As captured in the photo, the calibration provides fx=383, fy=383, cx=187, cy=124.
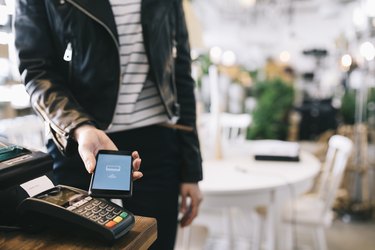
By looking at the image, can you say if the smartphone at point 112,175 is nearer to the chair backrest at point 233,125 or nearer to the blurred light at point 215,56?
the chair backrest at point 233,125

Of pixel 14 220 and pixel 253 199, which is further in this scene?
pixel 253 199

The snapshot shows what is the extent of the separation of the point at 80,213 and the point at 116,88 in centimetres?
36

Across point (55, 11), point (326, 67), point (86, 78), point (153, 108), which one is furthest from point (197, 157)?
point (326, 67)

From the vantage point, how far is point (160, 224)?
2.76 feet

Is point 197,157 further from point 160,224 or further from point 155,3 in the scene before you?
point 155,3

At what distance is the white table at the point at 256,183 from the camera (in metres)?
1.55

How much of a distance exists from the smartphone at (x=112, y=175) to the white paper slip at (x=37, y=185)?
0.23 feet

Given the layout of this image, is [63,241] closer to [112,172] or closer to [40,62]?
[112,172]

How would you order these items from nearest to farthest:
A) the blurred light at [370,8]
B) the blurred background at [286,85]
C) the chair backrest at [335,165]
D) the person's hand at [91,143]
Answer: the person's hand at [91,143], the chair backrest at [335,165], the blurred background at [286,85], the blurred light at [370,8]

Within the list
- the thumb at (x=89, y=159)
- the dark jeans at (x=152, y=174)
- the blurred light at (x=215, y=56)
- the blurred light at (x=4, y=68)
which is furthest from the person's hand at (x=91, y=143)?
the blurred light at (x=4, y=68)

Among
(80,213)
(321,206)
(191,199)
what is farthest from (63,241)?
(321,206)

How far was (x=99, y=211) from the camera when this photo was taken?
466mm

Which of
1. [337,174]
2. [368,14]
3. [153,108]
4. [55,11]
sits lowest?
[337,174]

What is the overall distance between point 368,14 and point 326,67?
8555mm
